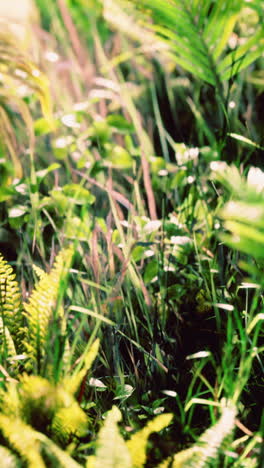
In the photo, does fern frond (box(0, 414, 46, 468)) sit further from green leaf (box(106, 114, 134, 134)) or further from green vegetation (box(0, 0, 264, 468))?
green leaf (box(106, 114, 134, 134))

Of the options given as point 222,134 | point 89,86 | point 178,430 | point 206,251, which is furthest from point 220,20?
point 178,430

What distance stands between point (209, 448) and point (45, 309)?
12.5 inches

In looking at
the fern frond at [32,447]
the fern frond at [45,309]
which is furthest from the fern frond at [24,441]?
the fern frond at [45,309]

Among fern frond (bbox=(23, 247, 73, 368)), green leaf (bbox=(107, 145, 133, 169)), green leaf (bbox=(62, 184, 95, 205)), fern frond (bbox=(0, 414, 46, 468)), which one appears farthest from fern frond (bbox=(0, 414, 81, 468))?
green leaf (bbox=(107, 145, 133, 169))

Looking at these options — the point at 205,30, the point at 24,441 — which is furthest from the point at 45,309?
the point at 205,30

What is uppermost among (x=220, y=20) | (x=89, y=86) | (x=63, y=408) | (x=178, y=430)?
(x=220, y=20)

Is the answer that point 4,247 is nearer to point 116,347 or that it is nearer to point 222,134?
point 116,347

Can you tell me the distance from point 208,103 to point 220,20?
433 mm

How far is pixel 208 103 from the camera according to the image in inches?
55.6

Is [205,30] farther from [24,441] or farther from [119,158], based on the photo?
[24,441]

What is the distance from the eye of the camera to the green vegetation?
0.55 metres

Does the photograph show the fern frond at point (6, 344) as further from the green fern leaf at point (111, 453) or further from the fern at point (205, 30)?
the fern at point (205, 30)

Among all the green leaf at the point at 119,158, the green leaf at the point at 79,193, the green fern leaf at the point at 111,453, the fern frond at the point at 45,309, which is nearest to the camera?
the green fern leaf at the point at 111,453

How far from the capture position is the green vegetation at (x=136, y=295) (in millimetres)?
548
